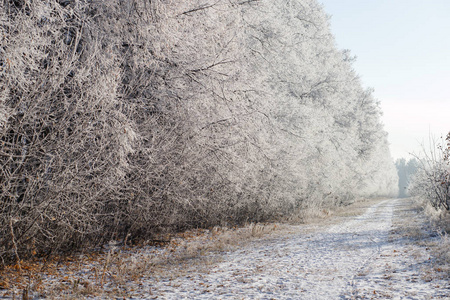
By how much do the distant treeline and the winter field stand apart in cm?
90

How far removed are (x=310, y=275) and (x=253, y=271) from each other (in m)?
1.05

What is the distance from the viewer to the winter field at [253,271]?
17.7 ft

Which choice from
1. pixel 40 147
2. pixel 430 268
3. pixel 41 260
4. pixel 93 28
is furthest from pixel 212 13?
pixel 430 268

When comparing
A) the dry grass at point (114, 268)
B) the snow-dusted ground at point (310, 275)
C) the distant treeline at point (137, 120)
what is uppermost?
the distant treeline at point (137, 120)

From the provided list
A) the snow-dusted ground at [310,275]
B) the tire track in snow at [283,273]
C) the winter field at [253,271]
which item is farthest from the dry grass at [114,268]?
the tire track in snow at [283,273]

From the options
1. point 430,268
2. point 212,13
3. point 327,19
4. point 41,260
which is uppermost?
point 327,19

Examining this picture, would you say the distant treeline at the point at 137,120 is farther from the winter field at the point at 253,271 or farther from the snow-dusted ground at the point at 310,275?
the snow-dusted ground at the point at 310,275

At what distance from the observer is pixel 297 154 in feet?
48.4

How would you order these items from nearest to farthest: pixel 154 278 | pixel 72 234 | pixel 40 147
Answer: pixel 40 147, pixel 154 278, pixel 72 234

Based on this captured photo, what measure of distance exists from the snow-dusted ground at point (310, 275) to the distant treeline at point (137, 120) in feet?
6.88

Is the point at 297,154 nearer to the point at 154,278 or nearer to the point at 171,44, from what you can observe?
the point at 171,44

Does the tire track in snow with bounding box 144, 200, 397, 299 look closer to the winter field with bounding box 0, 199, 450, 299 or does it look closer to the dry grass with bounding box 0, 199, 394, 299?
the winter field with bounding box 0, 199, 450, 299

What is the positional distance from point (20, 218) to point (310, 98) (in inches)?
580

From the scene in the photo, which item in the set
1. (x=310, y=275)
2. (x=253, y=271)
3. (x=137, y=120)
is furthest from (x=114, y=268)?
(x=310, y=275)
